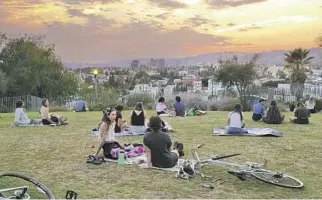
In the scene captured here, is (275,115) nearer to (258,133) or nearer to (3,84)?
(258,133)

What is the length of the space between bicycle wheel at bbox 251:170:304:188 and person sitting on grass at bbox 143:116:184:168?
1782 millimetres

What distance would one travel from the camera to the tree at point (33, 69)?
151 ft

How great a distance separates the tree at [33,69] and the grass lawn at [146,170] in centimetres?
3212

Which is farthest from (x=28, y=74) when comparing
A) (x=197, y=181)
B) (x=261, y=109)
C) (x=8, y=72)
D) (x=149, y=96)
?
(x=197, y=181)

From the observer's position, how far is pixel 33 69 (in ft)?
158

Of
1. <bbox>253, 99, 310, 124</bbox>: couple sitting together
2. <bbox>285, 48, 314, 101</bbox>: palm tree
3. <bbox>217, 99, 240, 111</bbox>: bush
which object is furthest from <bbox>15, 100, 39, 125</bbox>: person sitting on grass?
<bbox>285, 48, 314, 101</bbox>: palm tree

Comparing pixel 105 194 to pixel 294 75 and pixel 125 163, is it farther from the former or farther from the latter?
pixel 294 75

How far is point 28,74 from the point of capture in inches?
1827

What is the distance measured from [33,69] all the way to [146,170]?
138 ft

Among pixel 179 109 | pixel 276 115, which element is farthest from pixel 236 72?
pixel 276 115

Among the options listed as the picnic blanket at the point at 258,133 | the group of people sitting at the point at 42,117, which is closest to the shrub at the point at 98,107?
the group of people sitting at the point at 42,117

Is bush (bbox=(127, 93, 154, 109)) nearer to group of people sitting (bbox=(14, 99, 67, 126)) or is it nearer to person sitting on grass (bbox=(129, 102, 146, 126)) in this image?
group of people sitting (bbox=(14, 99, 67, 126))

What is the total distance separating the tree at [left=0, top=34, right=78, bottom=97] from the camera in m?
46.0

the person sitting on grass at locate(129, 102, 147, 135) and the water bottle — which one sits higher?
the person sitting on grass at locate(129, 102, 147, 135)
